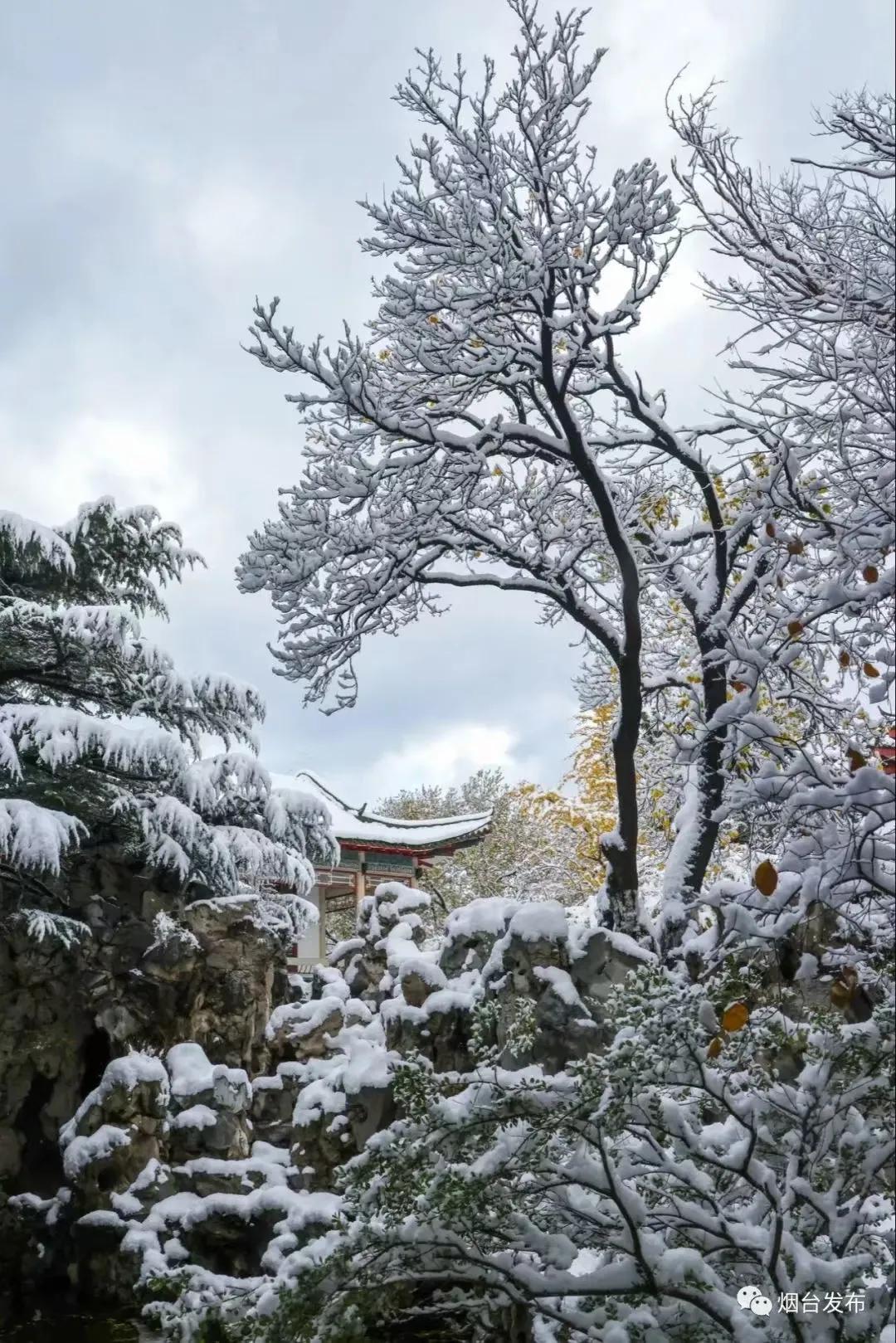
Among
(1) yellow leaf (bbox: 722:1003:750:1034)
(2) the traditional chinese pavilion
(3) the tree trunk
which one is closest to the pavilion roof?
(2) the traditional chinese pavilion

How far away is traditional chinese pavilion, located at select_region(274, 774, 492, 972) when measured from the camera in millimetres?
17969

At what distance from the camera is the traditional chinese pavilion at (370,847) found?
59.0ft

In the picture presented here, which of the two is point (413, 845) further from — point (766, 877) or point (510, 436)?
point (766, 877)

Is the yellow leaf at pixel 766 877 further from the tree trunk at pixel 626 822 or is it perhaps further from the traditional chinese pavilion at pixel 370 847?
the traditional chinese pavilion at pixel 370 847

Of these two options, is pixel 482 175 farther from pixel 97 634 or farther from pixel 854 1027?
pixel 854 1027

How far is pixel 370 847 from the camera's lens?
1806 cm

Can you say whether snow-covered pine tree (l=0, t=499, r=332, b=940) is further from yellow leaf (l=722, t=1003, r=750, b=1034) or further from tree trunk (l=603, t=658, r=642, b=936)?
yellow leaf (l=722, t=1003, r=750, b=1034)

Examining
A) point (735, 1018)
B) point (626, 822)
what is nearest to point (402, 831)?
point (626, 822)

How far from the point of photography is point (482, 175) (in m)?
6.36

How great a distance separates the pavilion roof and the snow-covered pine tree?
7325mm

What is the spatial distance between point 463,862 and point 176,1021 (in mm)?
12417

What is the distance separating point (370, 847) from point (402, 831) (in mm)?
723

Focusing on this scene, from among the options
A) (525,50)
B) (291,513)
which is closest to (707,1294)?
(291,513)

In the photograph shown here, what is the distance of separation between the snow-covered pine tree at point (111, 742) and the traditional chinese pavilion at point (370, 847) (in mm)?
7433
